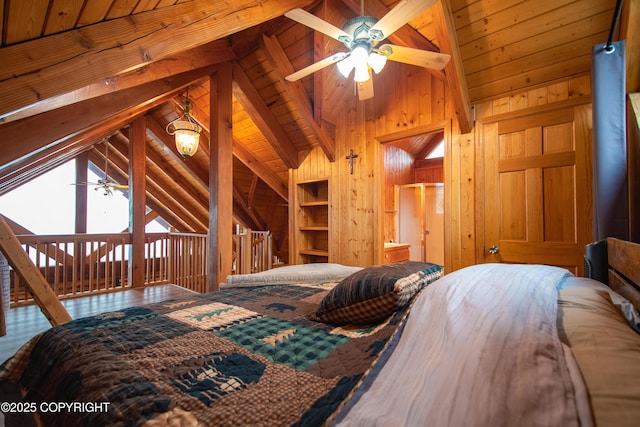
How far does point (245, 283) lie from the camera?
1.85 meters

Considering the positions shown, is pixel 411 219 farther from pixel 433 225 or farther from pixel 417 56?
pixel 417 56

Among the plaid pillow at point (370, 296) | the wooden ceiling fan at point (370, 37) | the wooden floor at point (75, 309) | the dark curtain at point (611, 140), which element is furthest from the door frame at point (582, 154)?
the wooden floor at point (75, 309)

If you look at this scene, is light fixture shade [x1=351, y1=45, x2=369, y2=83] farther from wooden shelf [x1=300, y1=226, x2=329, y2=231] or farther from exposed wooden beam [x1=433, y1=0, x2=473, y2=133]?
wooden shelf [x1=300, y1=226, x2=329, y2=231]

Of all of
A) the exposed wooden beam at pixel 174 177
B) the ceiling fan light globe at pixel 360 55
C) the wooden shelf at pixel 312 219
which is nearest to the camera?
the ceiling fan light globe at pixel 360 55

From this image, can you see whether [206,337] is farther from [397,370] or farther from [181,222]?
[181,222]

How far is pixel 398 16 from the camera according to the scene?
5.41ft

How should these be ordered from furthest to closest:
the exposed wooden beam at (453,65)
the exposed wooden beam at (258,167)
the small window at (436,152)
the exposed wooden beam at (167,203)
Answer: the exposed wooden beam at (167,203) → the small window at (436,152) → the exposed wooden beam at (258,167) → the exposed wooden beam at (453,65)

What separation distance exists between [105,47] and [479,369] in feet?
7.37

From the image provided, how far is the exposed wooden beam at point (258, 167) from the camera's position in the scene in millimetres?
4793

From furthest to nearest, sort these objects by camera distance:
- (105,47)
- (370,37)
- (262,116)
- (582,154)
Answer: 1. (262,116)
2. (582,154)
3. (370,37)
4. (105,47)

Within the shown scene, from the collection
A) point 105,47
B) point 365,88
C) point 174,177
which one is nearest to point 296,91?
point 365,88

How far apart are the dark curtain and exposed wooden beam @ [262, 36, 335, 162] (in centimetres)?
259

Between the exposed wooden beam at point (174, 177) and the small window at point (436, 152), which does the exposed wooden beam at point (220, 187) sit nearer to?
the exposed wooden beam at point (174, 177)

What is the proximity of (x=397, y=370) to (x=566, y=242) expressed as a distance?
2370mm
